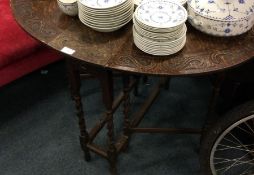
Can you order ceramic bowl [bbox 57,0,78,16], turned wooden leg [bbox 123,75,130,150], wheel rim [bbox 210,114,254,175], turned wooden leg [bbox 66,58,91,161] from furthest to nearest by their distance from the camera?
wheel rim [bbox 210,114,254,175] → turned wooden leg [bbox 123,75,130,150] → turned wooden leg [bbox 66,58,91,161] → ceramic bowl [bbox 57,0,78,16]

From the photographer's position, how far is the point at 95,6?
1.04 metres

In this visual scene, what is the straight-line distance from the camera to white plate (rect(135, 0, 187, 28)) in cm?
99

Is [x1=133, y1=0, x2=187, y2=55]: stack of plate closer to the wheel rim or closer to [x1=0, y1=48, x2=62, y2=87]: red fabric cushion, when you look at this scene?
the wheel rim

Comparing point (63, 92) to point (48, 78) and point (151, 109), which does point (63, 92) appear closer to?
point (48, 78)

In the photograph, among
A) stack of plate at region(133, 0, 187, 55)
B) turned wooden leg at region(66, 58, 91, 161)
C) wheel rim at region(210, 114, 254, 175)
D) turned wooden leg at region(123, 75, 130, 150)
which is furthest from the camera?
wheel rim at region(210, 114, 254, 175)

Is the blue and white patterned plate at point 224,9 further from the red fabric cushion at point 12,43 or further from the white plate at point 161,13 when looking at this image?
the red fabric cushion at point 12,43

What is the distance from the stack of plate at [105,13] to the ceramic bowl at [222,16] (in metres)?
0.21

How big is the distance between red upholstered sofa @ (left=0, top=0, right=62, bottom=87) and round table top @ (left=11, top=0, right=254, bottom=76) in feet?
1.40

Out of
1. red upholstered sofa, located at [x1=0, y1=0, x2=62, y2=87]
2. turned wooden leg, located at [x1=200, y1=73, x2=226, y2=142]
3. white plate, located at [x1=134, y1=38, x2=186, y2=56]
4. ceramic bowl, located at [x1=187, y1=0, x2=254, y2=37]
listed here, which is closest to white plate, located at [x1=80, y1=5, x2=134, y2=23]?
white plate, located at [x1=134, y1=38, x2=186, y2=56]

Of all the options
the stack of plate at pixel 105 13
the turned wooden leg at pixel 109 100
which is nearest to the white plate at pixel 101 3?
the stack of plate at pixel 105 13

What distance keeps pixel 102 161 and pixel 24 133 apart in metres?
0.47

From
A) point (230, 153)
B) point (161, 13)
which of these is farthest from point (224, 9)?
point (230, 153)

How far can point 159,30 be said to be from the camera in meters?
0.96

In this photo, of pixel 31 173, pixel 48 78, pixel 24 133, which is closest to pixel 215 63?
pixel 31 173
